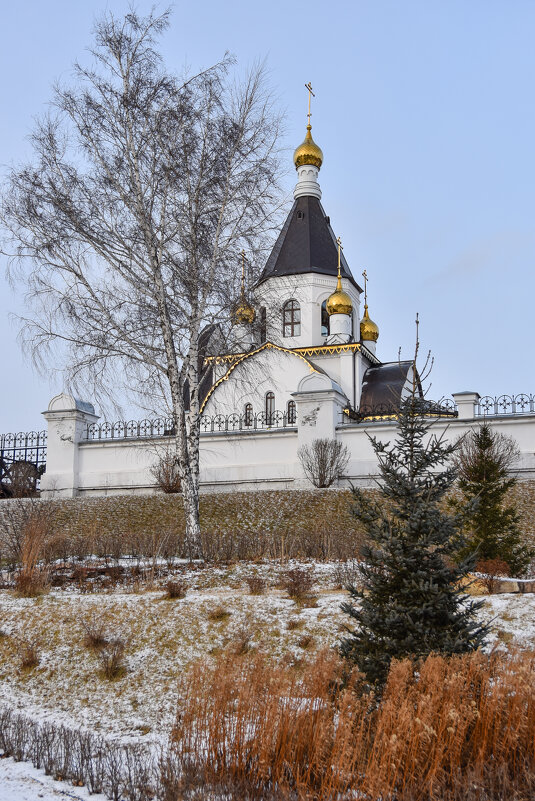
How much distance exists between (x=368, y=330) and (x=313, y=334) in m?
3.05

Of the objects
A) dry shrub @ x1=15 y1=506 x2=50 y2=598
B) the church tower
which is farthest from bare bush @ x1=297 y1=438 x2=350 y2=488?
dry shrub @ x1=15 y1=506 x2=50 y2=598

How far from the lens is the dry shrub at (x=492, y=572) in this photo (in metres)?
7.71

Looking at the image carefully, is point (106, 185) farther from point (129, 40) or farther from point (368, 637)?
point (368, 637)

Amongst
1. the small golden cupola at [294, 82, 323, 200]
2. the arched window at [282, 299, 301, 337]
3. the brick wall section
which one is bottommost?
the brick wall section

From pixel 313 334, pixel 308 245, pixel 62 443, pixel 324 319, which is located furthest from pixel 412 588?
pixel 308 245

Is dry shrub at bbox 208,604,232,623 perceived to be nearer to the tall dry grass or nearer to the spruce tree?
the spruce tree

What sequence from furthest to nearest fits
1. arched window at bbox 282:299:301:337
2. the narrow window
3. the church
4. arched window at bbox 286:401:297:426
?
arched window at bbox 282:299:301:337 < the church < arched window at bbox 286:401:297:426 < the narrow window

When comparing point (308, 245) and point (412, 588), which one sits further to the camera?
point (308, 245)

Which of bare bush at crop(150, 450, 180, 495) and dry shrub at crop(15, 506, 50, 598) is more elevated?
bare bush at crop(150, 450, 180, 495)

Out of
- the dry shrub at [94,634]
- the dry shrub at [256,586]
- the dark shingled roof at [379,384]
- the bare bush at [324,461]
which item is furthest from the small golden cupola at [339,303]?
the dry shrub at [94,634]

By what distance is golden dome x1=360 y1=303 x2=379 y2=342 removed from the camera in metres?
29.2

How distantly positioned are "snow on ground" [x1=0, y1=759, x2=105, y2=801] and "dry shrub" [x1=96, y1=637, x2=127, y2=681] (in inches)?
59.4

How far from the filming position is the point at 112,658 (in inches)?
241

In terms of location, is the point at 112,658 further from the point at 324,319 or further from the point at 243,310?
the point at 324,319
